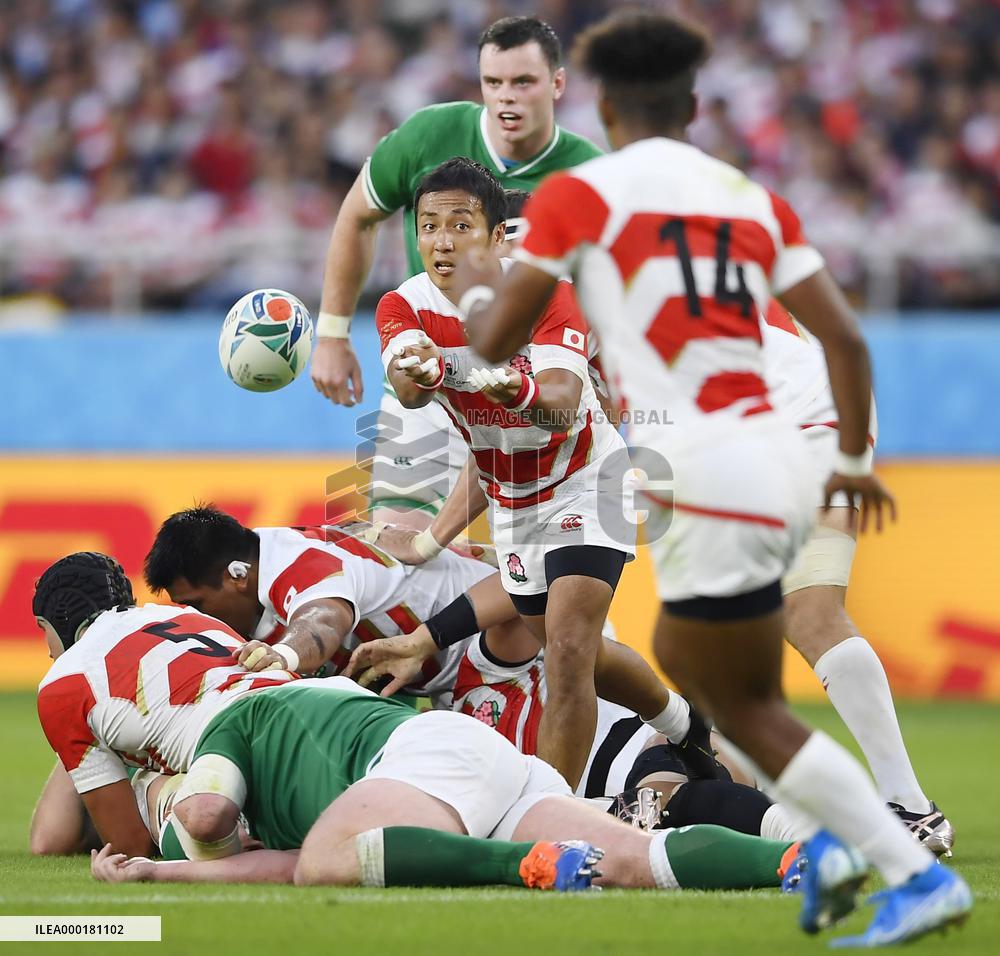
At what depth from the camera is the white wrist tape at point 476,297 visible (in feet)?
12.7

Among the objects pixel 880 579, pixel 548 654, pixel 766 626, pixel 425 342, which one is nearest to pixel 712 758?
pixel 548 654

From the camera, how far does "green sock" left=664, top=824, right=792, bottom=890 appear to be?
14.8 ft

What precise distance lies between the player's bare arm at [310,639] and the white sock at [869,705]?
1650 millimetres

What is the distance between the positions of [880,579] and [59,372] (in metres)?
5.83

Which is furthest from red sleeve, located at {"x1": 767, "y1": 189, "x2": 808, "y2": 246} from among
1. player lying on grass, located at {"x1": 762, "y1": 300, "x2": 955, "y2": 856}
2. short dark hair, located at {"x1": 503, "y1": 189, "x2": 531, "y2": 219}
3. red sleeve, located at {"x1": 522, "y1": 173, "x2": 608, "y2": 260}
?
short dark hair, located at {"x1": 503, "y1": 189, "x2": 531, "y2": 219}

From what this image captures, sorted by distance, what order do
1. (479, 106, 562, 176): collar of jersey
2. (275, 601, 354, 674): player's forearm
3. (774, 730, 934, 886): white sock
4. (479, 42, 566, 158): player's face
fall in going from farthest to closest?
(479, 106, 562, 176): collar of jersey
(479, 42, 566, 158): player's face
(275, 601, 354, 674): player's forearm
(774, 730, 934, 886): white sock

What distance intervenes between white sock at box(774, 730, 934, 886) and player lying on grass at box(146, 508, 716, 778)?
2.06 m

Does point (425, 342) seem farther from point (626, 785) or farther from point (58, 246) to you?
point (58, 246)

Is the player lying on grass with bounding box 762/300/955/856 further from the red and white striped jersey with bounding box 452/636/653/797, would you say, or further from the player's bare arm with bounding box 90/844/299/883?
the player's bare arm with bounding box 90/844/299/883

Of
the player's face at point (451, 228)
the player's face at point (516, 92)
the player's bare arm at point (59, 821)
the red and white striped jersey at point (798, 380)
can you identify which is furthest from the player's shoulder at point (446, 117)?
the player's bare arm at point (59, 821)

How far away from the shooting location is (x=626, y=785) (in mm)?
5938

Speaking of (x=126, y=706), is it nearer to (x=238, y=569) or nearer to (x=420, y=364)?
(x=238, y=569)

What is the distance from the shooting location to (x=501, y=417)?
5.64 metres

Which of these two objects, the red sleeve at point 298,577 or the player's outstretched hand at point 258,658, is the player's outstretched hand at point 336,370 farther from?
the player's outstretched hand at point 258,658
